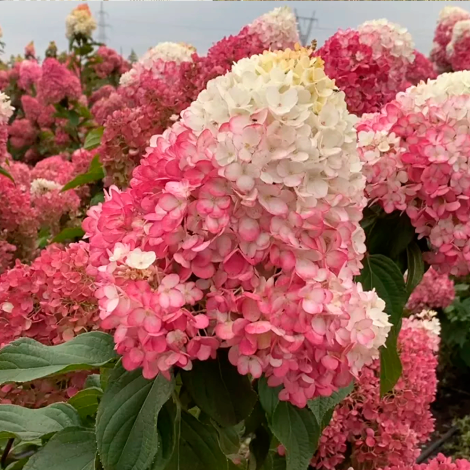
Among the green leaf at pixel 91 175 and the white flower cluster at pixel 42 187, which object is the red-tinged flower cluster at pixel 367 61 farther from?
the white flower cluster at pixel 42 187

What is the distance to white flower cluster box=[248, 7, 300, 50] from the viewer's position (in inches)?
60.5

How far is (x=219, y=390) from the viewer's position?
56 centimetres

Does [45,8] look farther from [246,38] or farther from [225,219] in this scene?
[225,219]

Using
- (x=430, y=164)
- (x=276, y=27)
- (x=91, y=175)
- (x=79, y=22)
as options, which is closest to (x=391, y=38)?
(x=276, y=27)

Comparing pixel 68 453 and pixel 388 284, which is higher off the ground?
pixel 388 284

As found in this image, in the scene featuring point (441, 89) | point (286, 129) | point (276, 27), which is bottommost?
point (286, 129)

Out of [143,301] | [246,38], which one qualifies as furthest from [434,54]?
[143,301]

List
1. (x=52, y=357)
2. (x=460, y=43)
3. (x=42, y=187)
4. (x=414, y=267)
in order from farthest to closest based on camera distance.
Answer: (x=460, y=43), (x=42, y=187), (x=414, y=267), (x=52, y=357)

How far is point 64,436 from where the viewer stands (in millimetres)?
632

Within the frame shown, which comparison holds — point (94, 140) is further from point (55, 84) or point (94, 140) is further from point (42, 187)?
point (55, 84)

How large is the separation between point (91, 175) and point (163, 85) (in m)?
0.27

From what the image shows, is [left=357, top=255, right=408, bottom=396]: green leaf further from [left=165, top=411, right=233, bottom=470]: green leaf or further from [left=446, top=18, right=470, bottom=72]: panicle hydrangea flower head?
[left=446, top=18, right=470, bottom=72]: panicle hydrangea flower head

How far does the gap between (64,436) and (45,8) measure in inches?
117

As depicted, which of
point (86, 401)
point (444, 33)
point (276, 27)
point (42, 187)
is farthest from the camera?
point (444, 33)
